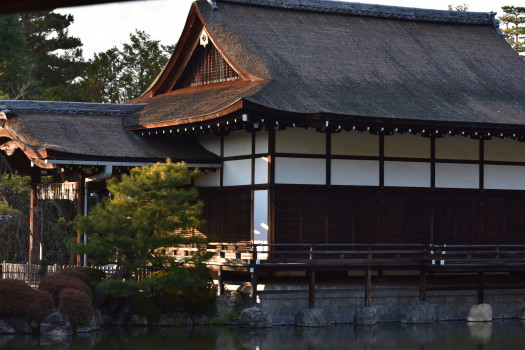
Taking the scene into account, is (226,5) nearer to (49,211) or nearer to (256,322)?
(49,211)

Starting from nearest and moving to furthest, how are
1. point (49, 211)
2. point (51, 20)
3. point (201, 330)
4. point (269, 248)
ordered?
point (201, 330), point (269, 248), point (49, 211), point (51, 20)

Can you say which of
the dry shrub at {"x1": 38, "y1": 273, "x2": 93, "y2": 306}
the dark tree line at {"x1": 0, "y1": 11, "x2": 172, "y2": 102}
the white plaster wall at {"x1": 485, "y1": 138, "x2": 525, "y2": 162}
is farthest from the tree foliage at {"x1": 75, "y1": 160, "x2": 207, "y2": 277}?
the dark tree line at {"x1": 0, "y1": 11, "x2": 172, "y2": 102}

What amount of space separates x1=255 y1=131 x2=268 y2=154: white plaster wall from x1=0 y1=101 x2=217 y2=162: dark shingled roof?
1563 millimetres

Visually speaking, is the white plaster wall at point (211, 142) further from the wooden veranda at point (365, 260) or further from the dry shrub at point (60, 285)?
the dry shrub at point (60, 285)

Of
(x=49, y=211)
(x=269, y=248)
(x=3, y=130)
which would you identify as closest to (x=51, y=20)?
(x=49, y=211)

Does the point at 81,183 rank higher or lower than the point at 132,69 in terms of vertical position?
lower

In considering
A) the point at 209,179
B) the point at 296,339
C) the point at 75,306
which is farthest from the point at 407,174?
the point at 75,306

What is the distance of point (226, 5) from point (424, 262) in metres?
9.42

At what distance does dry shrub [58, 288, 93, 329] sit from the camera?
1545 cm

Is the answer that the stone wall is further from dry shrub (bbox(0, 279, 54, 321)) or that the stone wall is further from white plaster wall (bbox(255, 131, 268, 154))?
dry shrub (bbox(0, 279, 54, 321))

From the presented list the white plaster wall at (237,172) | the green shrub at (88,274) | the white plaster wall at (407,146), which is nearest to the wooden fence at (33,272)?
the green shrub at (88,274)

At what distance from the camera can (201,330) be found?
16.5 metres

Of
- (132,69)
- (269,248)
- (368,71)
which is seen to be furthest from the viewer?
(132,69)

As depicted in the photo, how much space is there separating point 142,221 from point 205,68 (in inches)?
279
